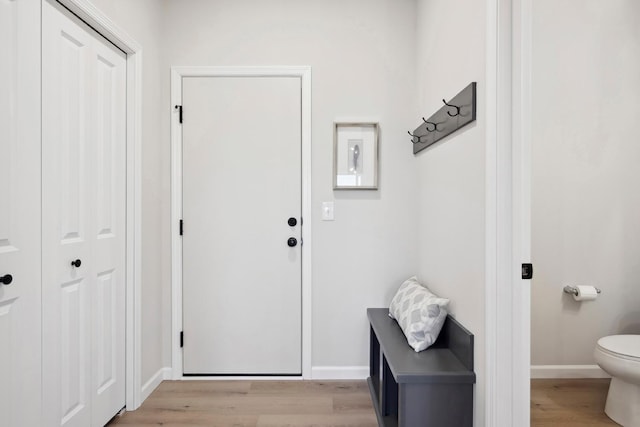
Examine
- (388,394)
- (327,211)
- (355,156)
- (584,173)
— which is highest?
(355,156)

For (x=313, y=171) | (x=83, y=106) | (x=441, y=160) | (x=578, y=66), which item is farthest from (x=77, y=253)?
(x=578, y=66)

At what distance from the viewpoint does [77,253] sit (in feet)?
5.44

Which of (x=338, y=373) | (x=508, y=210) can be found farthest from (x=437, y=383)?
(x=338, y=373)

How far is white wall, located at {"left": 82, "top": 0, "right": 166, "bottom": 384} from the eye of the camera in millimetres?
2158

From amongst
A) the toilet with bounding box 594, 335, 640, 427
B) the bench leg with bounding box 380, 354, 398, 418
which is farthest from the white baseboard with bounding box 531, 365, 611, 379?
the bench leg with bounding box 380, 354, 398, 418

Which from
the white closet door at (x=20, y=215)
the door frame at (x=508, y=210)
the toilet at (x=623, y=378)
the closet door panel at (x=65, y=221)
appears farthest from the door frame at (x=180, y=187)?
the toilet at (x=623, y=378)

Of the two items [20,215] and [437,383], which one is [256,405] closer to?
[437,383]

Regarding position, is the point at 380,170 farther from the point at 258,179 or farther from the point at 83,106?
the point at 83,106

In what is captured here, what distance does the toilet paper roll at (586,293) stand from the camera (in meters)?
2.35

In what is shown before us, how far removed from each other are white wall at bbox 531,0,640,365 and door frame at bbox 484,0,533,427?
4.18 feet

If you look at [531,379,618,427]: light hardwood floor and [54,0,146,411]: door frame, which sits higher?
[54,0,146,411]: door frame

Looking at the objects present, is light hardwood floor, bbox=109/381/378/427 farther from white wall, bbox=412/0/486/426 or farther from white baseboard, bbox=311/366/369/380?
white wall, bbox=412/0/486/426

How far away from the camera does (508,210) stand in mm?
1376

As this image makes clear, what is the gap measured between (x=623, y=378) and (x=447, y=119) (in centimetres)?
164
